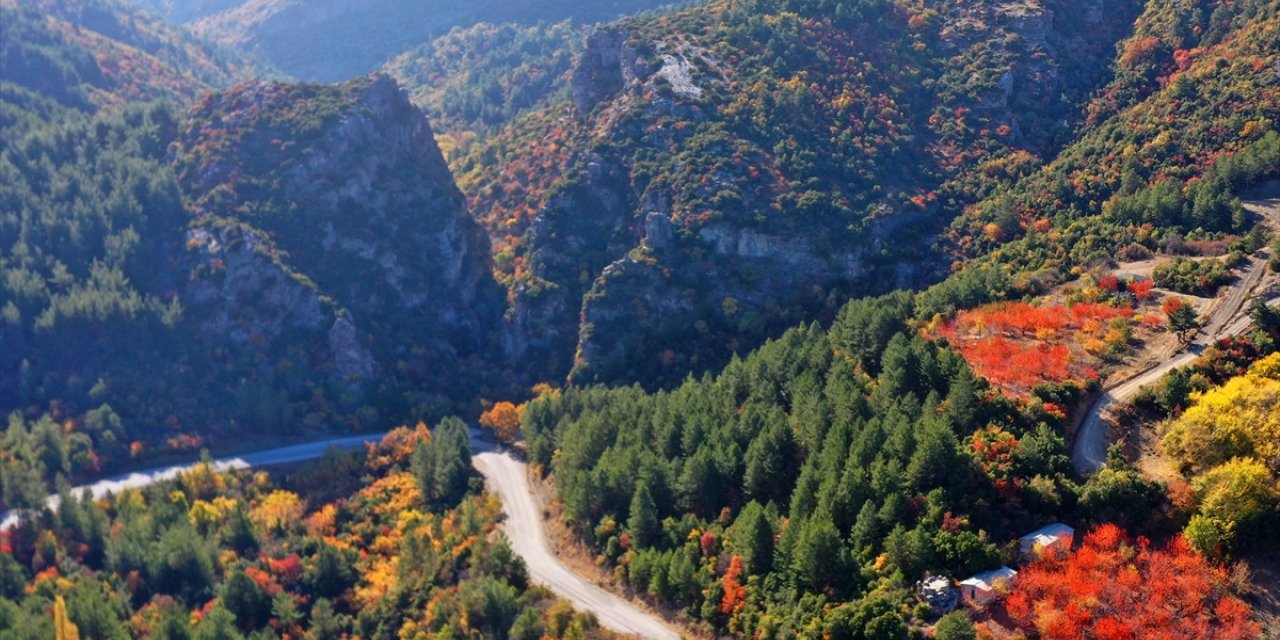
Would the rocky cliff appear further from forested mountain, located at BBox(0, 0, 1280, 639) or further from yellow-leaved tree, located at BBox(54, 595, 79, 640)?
yellow-leaved tree, located at BBox(54, 595, 79, 640)

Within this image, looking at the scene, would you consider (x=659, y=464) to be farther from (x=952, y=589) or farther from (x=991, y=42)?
(x=991, y=42)

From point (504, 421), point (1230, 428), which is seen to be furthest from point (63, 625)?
point (1230, 428)

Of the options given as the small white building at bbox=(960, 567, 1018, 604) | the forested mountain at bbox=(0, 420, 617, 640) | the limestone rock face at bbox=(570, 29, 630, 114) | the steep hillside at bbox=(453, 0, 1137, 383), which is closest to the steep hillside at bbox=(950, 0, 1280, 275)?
the steep hillside at bbox=(453, 0, 1137, 383)

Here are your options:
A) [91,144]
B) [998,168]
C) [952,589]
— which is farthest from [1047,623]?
[91,144]

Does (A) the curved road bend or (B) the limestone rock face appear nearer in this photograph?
(A) the curved road bend

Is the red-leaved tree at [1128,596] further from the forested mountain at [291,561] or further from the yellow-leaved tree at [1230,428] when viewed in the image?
the forested mountain at [291,561]

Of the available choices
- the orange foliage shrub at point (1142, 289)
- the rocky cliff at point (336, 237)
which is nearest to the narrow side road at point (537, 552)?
the rocky cliff at point (336, 237)
